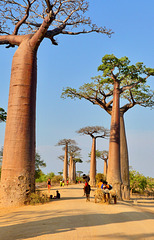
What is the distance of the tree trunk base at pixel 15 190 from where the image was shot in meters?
7.87

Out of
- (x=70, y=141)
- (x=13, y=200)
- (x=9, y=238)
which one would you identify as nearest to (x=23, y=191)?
(x=13, y=200)

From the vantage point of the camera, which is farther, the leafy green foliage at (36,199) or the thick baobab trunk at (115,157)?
the thick baobab trunk at (115,157)

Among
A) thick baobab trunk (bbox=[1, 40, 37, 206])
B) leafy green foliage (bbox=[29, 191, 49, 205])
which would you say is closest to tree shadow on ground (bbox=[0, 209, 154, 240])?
leafy green foliage (bbox=[29, 191, 49, 205])

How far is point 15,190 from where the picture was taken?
315 inches

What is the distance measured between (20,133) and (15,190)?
6.17 feet

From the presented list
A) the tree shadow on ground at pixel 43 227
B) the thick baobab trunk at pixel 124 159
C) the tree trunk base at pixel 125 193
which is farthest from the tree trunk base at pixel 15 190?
the thick baobab trunk at pixel 124 159

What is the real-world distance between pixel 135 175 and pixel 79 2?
1831cm

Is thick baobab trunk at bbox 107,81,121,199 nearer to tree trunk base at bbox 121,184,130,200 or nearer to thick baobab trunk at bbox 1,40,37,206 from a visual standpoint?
tree trunk base at bbox 121,184,130,200

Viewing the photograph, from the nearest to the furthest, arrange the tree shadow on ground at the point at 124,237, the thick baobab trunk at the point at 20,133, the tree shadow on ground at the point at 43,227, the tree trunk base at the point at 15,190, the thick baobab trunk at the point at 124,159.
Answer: the tree shadow on ground at the point at 124,237
the tree shadow on ground at the point at 43,227
the tree trunk base at the point at 15,190
the thick baobab trunk at the point at 20,133
the thick baobab trunk at the point at 124,159

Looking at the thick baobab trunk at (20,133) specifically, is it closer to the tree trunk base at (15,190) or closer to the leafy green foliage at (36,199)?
the tree trunk base at (15,190)

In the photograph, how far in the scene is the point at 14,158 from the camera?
8.20 m

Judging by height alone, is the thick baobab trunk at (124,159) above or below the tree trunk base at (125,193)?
above

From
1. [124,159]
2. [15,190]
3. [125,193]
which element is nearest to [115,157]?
[125,193]

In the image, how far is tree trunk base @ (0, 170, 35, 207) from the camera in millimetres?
7872
